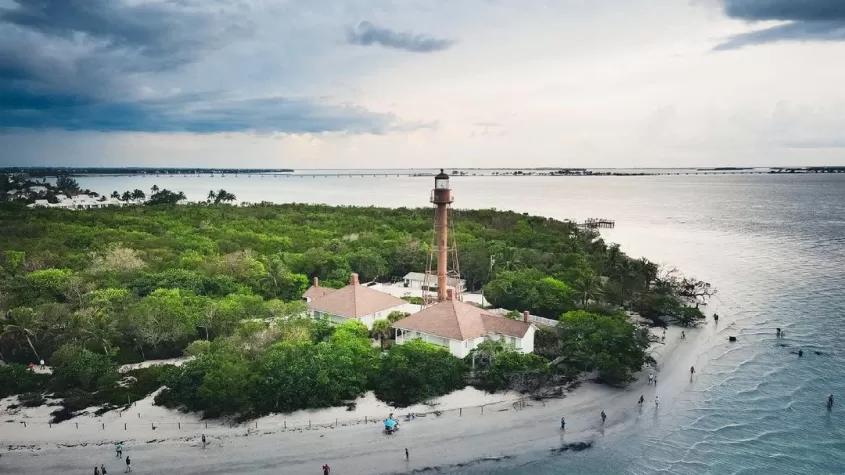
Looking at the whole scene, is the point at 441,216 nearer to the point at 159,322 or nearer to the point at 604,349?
the point at 604,349

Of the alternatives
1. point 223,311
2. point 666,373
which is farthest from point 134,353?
point 666,373

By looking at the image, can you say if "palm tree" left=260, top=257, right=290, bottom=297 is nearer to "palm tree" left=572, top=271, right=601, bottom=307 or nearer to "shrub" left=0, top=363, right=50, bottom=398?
"shrub" left=0, top=363, right=50, bottom=398

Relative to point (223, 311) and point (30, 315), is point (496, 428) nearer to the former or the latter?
point (223, 311)

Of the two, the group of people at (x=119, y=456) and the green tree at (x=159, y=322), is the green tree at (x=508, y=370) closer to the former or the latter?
the group of people at (x=119, y=456)

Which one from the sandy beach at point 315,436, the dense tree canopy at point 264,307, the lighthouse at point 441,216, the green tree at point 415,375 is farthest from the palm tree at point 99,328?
the lighthouse at point 441,216

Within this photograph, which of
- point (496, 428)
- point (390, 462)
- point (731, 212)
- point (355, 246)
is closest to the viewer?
point (390, 462)

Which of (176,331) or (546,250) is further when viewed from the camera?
(546,250)

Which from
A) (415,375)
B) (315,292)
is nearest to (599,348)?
(415,375)
